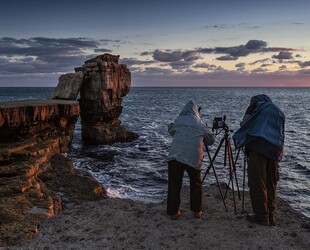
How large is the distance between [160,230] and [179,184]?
111cm

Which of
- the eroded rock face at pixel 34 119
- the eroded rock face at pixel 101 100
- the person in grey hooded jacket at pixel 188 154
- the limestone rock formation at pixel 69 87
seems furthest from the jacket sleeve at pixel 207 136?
the eroded rock face at pixel 101 100

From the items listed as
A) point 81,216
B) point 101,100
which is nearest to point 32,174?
point 81,216

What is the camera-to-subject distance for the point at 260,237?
22.2ft

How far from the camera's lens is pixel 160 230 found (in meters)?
7.19

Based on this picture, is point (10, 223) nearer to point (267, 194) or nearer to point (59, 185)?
point (59, 185)

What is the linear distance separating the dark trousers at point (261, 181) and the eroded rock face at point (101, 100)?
1749 centimetres

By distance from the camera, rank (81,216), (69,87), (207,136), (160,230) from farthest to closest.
→ 1. (69,87)
2. (81,216)
3. (207,136)
4. (160,230)

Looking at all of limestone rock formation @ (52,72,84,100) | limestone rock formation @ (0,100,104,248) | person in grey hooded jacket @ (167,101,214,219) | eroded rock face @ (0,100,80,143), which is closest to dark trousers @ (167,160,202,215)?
person in grey hooded jacket @ (167,101,214,219)

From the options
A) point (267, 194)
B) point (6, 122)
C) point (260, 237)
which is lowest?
point (260, 237)

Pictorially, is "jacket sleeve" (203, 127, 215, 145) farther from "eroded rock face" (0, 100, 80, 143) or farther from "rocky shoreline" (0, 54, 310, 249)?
"eroded rock face" (0, 100, 80, 143)

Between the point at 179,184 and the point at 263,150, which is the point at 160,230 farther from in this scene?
the point at 263,150

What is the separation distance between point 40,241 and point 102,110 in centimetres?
1776

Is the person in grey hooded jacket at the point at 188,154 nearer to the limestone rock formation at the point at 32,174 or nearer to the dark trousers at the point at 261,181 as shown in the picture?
the dark trousers at the point at 261,181

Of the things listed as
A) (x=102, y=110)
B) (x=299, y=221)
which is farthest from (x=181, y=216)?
(x=102, y=110)
